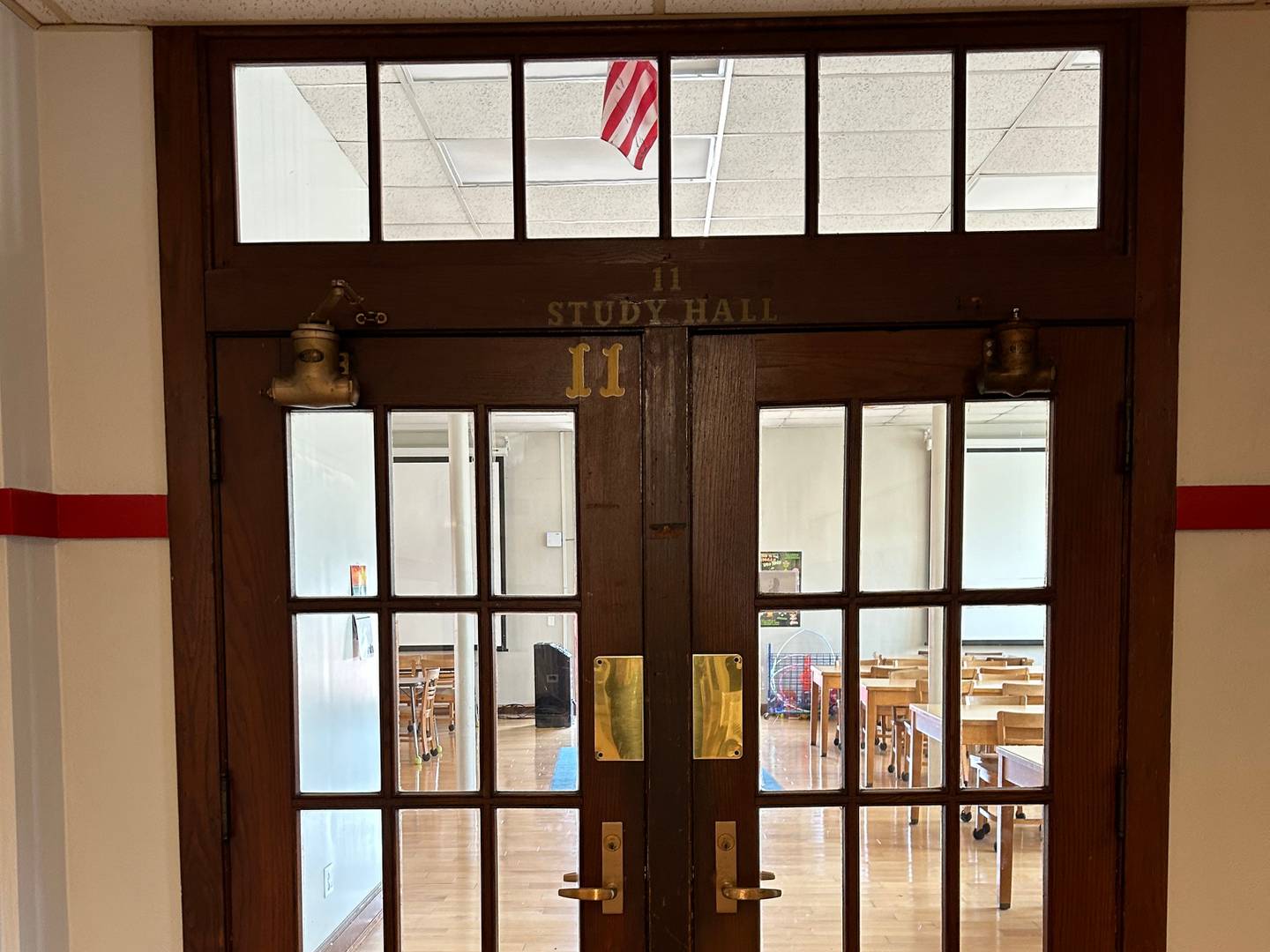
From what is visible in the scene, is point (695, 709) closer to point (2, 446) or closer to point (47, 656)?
point (47, 656)

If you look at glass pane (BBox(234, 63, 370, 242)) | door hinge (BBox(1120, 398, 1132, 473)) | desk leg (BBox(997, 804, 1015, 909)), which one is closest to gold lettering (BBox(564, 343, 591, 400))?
glass pane (BBox(234, 63, 370, 242))

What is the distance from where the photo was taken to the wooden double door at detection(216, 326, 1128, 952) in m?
1.69

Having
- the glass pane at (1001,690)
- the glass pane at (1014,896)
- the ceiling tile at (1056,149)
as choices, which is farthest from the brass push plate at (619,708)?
the ceiling tile at (1056,149)

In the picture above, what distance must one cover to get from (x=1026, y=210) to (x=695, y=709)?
1.22 m

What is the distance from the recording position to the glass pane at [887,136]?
174 cm

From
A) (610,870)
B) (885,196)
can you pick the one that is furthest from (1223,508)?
(610,870)

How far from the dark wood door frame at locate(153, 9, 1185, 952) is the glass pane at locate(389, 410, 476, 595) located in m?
0.22

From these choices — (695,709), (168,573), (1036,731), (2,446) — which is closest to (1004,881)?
(1036,731)

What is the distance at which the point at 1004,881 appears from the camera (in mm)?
2367

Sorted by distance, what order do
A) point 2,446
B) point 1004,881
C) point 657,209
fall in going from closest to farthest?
point 2,446
point 657,209
point 1004,881

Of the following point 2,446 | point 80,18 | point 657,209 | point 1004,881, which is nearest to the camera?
point 2,446

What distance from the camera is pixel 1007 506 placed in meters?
1.75

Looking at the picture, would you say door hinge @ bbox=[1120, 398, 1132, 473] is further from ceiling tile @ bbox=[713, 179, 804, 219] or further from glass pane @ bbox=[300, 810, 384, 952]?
glass pane @ bbox=[300, 810, 384, 952]

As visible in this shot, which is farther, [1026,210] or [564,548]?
[564,548]
